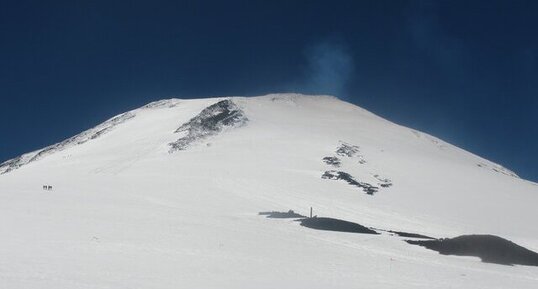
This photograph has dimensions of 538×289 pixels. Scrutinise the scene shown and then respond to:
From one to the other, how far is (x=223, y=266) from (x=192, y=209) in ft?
56.6

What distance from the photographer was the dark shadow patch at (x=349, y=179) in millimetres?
57312

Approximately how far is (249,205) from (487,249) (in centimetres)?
1832

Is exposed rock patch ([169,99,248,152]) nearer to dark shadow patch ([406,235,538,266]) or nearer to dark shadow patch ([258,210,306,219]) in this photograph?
dark shadow patch ([258,210,306,219])

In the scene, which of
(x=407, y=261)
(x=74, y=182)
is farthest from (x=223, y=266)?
(x=74, y=182)

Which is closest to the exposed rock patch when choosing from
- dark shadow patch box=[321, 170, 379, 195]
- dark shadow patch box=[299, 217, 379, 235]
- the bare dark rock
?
the bare dark rock

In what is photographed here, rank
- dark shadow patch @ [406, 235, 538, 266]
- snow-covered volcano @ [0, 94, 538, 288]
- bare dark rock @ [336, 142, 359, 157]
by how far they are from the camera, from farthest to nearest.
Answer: bare dark rock @ [336, 142, 359, 157], dark shadow patch @ [406, 235, 538, 266], snow-covered volcano @ [0, 94, 538, 288]

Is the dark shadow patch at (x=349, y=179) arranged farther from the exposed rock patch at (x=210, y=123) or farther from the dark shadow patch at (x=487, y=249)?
the dark shadow patch at (x=487, y=249)

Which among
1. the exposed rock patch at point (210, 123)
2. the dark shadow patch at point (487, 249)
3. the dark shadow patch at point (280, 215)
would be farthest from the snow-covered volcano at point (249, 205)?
the dark shadow patch at point (487, 249)

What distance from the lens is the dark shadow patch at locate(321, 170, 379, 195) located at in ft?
188

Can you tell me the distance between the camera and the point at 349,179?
59812mm

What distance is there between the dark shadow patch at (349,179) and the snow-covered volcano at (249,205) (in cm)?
24

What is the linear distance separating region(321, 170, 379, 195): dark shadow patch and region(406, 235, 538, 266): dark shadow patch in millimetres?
23280

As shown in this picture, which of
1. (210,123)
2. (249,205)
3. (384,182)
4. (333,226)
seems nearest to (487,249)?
(333,226)

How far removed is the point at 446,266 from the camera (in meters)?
26.9
